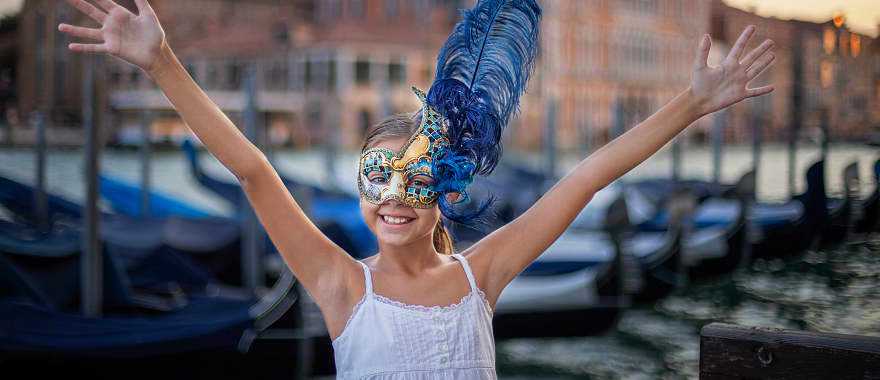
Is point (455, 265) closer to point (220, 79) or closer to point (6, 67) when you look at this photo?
point (6, 67)

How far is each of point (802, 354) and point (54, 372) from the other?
7.36 ft

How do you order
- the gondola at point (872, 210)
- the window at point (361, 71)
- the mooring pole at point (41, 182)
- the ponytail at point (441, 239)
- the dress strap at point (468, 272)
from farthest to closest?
the window at point (361, 71) → the mooring pole at point (41, 182) → the gondola at point (872, 210) → the ponytail at point (441, 239) → the dress strap at point (468, 272)

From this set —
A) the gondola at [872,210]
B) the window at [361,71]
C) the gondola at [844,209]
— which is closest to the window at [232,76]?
the window at [361,71]

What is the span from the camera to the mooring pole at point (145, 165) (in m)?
5.25

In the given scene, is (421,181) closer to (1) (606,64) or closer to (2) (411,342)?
(2) (411,342)

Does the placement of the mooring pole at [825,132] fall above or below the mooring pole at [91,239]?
above

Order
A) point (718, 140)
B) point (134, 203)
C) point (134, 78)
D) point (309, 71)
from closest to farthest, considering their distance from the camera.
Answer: point (134, 203), point (718, 140), point (134, 78), point (309, 71)

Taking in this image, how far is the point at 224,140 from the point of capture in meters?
0.93

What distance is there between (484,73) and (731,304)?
172 inches

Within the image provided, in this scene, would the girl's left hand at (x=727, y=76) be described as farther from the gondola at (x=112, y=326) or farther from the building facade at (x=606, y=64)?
the building facade at (x=606, y=64)

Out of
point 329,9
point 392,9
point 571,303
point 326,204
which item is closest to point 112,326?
point 571,303

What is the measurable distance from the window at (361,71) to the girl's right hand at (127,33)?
16.6 m

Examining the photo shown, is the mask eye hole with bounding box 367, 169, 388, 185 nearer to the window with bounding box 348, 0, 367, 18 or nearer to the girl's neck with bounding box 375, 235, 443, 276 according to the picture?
the girl's neck with bounding box 375, 235, 443, 276

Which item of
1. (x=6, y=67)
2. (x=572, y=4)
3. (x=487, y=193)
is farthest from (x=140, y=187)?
(x=572, y=4)
